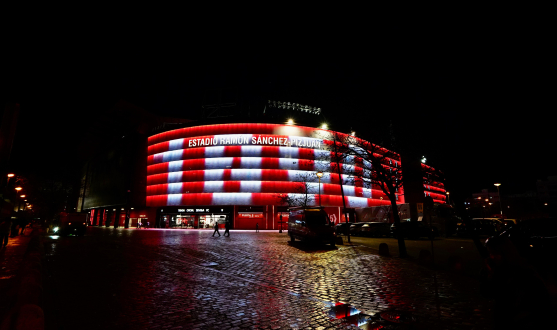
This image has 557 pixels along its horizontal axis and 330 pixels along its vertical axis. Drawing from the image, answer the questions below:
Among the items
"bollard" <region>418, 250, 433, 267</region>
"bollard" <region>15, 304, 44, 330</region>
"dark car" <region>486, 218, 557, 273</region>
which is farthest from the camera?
"bollard" <region>418, 250, 433, 267</region>

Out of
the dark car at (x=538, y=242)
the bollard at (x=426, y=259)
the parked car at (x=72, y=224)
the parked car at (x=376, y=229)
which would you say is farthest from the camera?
the parked car at (x=376, y=229)

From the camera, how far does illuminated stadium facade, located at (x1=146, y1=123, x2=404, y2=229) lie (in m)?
55.0

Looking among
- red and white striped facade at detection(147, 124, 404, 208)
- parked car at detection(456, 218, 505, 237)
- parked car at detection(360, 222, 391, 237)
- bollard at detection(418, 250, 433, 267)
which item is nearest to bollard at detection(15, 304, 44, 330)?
bollard at detection(418, 250, 433, 267)

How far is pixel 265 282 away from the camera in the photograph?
781 centimetres

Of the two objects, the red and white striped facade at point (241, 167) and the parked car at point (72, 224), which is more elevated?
the red and white striped facade at point (241, 167)

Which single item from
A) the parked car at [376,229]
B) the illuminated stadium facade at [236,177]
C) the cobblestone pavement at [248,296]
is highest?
the illuminated stadium facade at [236,177]

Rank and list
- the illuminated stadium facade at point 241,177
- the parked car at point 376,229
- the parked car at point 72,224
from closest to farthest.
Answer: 1. the parked car at point 72,224
2. the parked car at point 376,229
3. the illuminated stadium facade at point 241,177

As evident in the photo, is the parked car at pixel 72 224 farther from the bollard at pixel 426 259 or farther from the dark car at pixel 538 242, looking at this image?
the dark car at pixel 538 242

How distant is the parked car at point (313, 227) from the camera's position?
17688 mm

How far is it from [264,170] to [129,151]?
37292mm

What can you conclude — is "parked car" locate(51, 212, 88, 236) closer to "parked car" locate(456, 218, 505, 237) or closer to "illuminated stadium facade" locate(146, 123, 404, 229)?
"illuminated stadium facade" locate(146, 123, 404, 229)

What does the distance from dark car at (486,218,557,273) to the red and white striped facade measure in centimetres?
4488

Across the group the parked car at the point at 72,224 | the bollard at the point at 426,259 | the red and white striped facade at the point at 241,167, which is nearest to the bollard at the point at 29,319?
the bollard at the point at 426,259

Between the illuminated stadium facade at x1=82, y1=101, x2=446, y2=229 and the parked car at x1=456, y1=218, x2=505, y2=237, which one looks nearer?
the parked car at x1=456, y1=218, x2=505, y2=237
